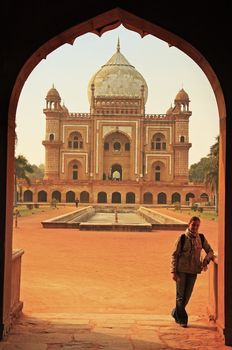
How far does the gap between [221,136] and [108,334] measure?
2.19m

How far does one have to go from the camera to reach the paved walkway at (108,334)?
13.5 ft

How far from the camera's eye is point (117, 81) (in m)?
Result: 53.0

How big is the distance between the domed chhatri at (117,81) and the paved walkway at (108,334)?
46.9 metres

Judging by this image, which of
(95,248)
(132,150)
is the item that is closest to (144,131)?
(132,150)

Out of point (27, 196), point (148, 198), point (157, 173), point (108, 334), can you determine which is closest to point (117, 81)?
point (157, 173)

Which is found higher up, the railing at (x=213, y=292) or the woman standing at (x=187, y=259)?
the woman standing at (x=187, y=259)

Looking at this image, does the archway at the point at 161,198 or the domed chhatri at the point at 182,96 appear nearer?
the archway at the point at 161,198

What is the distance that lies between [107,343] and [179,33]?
9.64 feet

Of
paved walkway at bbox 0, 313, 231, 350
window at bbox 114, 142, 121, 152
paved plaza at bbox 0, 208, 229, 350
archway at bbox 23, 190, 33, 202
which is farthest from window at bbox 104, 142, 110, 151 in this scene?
paved walkway at bbox 0, 313, 231, 350

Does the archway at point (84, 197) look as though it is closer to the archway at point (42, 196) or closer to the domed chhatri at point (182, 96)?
the archway at point (42, 196)

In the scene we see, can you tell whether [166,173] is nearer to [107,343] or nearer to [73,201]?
[73,201]

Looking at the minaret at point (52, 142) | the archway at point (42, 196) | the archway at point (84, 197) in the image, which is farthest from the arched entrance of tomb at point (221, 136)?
the minaret at point (52, 142)

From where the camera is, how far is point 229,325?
14.3 ft

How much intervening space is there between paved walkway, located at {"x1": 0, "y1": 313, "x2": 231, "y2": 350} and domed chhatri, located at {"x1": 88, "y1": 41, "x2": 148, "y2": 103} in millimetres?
46931
